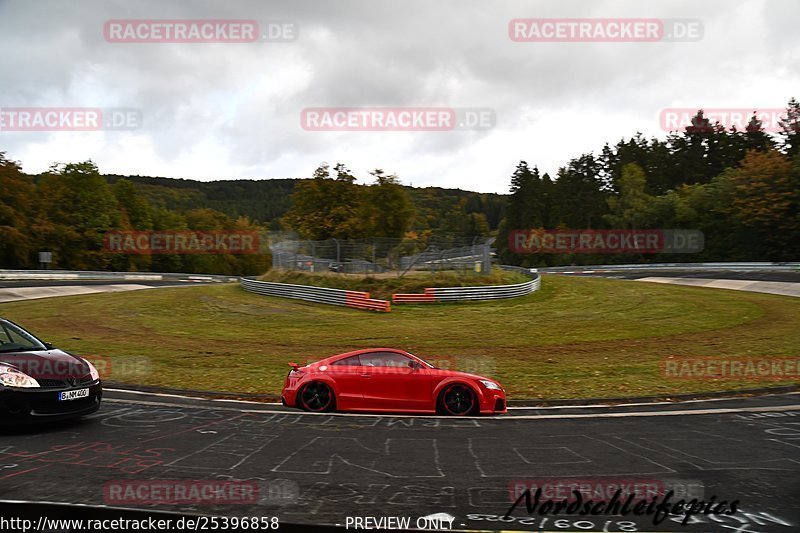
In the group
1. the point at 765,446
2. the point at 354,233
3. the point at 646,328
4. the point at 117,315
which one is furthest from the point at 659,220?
the point at 765,446

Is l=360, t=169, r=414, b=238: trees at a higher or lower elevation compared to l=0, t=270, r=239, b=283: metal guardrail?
higher

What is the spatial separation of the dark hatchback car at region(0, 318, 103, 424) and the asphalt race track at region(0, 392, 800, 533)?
343 millimetres

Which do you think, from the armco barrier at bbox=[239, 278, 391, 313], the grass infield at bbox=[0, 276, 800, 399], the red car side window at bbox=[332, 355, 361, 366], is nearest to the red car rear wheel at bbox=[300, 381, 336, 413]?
the red car side window at bbox=[332, 355, 361, 366]

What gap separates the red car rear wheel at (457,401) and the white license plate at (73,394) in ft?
18.2

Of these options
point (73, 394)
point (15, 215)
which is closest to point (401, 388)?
point (73, 394)

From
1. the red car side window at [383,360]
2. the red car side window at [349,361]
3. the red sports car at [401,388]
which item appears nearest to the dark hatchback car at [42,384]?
the red sports car at [401,388]

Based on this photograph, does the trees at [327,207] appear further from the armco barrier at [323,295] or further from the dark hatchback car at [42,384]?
the dark hatchback car at [42,384]

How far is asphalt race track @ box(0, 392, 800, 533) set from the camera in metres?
5.64

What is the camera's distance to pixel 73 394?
27.5 ft

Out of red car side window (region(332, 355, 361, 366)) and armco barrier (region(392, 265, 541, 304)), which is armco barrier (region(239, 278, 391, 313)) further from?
red car side window (region(332, 355, 361, 366))

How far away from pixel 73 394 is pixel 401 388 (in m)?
5.02

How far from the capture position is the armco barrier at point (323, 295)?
30.0m

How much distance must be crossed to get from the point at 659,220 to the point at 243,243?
77.9 m

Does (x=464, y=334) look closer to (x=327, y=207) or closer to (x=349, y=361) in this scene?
(x=349, y=361)
